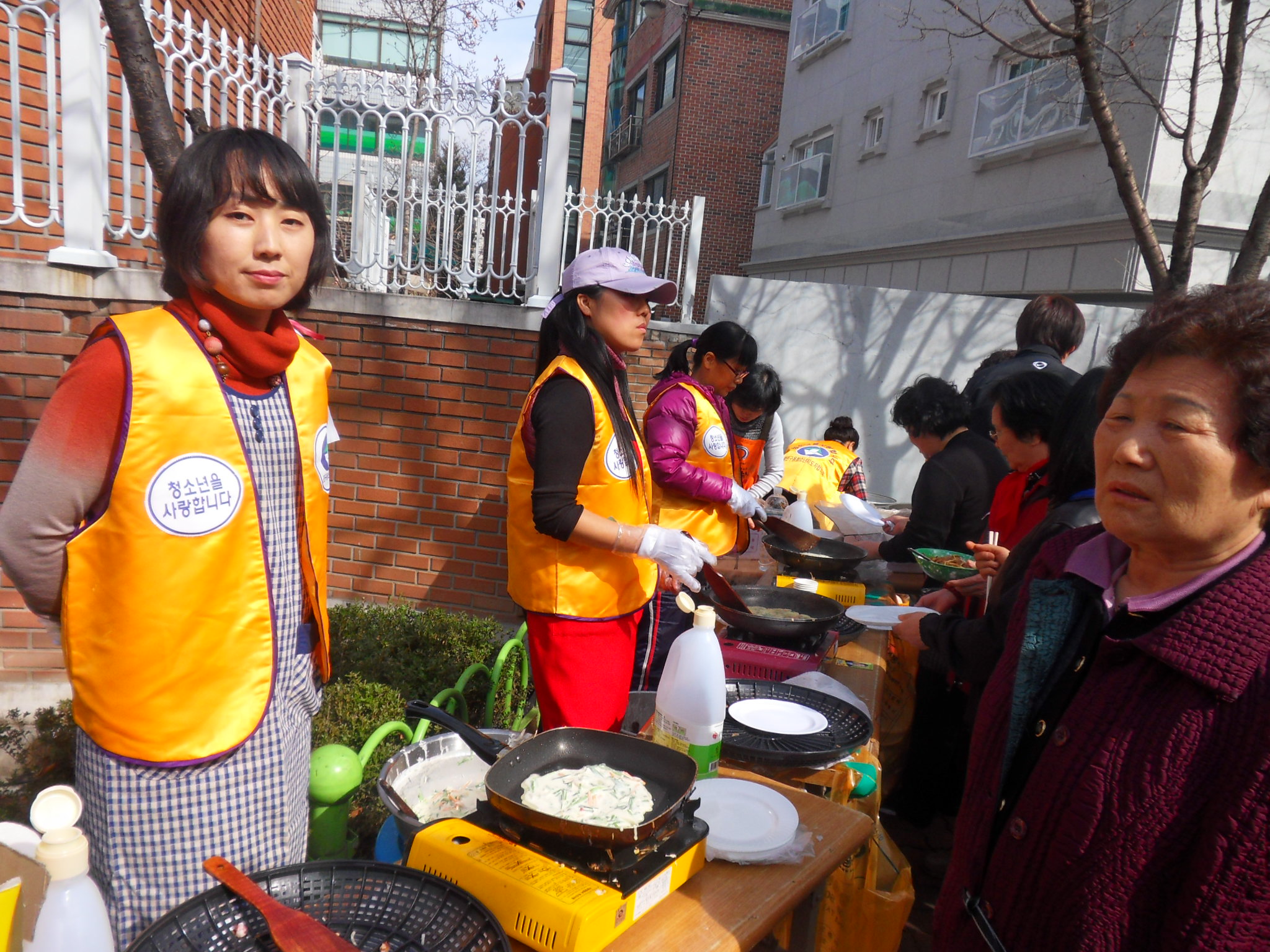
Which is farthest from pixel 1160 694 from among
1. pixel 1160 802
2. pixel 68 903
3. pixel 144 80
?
pixel 144 80

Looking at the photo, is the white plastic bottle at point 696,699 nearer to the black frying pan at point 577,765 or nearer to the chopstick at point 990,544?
the black frying pan at point 577,765

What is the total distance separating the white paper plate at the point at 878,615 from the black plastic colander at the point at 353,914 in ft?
7.53

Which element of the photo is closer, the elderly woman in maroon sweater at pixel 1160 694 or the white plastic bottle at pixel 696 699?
the elderly woman in maroon sweater at pixel 1160 694

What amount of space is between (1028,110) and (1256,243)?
7262 mm

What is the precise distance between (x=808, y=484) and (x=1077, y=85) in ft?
25.8

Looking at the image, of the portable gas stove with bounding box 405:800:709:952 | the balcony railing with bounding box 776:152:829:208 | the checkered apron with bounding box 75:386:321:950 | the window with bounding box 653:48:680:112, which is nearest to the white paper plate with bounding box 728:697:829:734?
the portable gas stove with bounding box 405:800:709:952

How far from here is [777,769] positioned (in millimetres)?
1978

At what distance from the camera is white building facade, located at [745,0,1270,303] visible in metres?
8.98

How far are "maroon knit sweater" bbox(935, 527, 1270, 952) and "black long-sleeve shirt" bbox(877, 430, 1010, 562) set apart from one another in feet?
8.92

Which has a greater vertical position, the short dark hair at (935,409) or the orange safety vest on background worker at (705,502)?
the short dark hair at (935,409)

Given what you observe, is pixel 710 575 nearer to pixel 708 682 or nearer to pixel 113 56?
pixel 708 682

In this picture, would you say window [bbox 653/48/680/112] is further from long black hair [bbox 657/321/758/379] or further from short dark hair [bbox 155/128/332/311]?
short dark hair [bbox 155/128/332/311]

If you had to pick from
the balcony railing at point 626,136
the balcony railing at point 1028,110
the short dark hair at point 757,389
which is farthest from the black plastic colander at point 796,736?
the balcony railing at point 626,136

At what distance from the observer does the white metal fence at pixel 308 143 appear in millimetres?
3771
